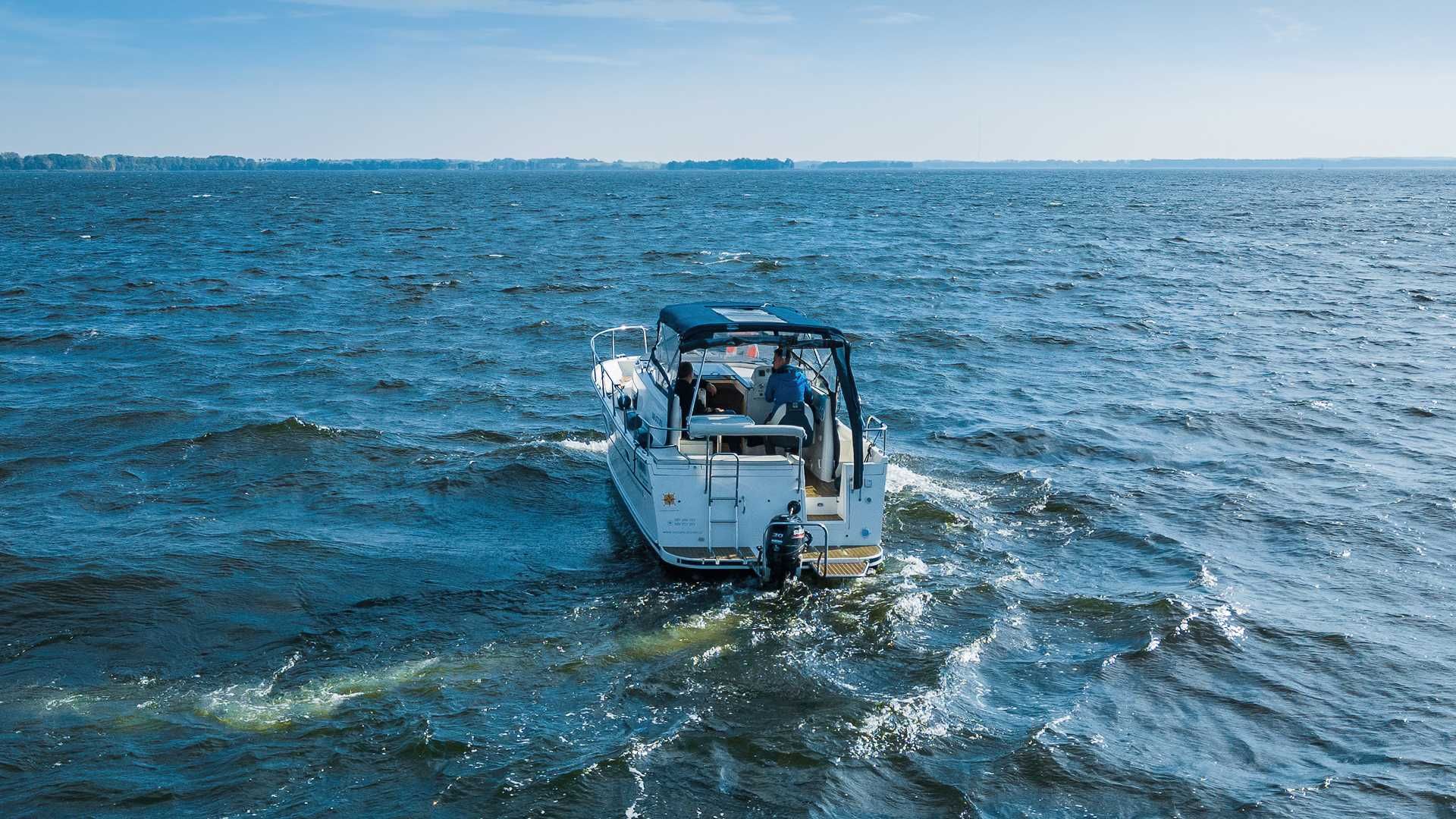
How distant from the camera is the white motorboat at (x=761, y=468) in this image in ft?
39.7

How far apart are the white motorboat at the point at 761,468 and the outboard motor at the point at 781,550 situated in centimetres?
1

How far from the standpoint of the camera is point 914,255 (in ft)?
163

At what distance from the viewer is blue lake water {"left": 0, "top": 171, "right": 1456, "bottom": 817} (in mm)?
8836

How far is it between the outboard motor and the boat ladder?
36cm

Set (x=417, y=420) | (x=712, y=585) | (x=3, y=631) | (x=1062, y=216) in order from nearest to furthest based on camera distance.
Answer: (x=3, y=631)
(x=712, y=585)
(x=417, y=420)
(x=1062, y=216)

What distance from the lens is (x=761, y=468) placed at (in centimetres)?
1210

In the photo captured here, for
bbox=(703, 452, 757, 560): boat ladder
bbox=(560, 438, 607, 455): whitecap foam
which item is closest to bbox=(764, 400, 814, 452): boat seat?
bbox=(703, 452, 757, 560): boat ladder

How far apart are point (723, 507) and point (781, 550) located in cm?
88

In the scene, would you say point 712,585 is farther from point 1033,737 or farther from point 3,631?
point 3,631

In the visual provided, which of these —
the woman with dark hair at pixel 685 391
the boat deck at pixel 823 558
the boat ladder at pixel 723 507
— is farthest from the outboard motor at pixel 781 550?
the woman with dark hair at pixel 685 391

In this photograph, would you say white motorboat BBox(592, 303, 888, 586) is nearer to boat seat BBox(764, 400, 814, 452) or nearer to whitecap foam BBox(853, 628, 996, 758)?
boat seat BBox(764, 400, 814, 452)

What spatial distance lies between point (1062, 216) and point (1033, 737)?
75663 mm

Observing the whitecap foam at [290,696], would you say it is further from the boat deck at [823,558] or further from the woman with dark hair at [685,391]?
the woman with dark hair at [685,391]

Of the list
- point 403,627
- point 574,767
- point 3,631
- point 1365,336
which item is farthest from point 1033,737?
point 1365,336
